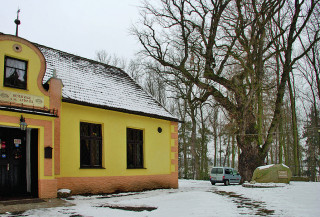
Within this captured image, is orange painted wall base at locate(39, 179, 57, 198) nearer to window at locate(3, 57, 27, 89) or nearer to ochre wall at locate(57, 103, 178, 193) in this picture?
ochre wall at locate(57, 103, 178, 193)

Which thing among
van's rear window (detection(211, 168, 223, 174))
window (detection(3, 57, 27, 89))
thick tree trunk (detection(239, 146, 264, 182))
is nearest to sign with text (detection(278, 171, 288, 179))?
thick tree trunk (detection(239, 146, 264, 182))

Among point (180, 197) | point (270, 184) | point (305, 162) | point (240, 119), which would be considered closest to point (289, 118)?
point (305, 162)

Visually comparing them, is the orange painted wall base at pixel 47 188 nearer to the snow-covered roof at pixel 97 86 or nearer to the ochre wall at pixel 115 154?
the ochre wall at pixel 115 154

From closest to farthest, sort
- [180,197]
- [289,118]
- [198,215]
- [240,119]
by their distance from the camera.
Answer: [198,215], [180,197], [240,119], [289,118]

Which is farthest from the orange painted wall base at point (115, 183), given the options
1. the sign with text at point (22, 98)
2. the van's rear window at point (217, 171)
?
the van's rear window at point (217, 171)

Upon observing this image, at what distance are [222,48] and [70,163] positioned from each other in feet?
42.1

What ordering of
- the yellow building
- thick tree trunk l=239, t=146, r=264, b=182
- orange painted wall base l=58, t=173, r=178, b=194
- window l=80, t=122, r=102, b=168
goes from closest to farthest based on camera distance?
1. the yellow building
2. orange painted wall base l=58, t=173, r=178, b=194
3. window l=80, t=122, r=102, b=168
4. thick tree trunk l=239, t=146, r=264, b=182

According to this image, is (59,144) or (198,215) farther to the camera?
(59,144)

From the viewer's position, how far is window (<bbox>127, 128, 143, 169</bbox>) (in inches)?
615

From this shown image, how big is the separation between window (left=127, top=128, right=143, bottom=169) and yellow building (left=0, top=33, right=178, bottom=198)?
0.05 meters

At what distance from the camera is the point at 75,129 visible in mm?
13102

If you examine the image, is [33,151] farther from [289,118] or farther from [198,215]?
[289,118]

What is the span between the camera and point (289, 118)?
127 feet

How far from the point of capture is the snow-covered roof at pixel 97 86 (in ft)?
45.7
